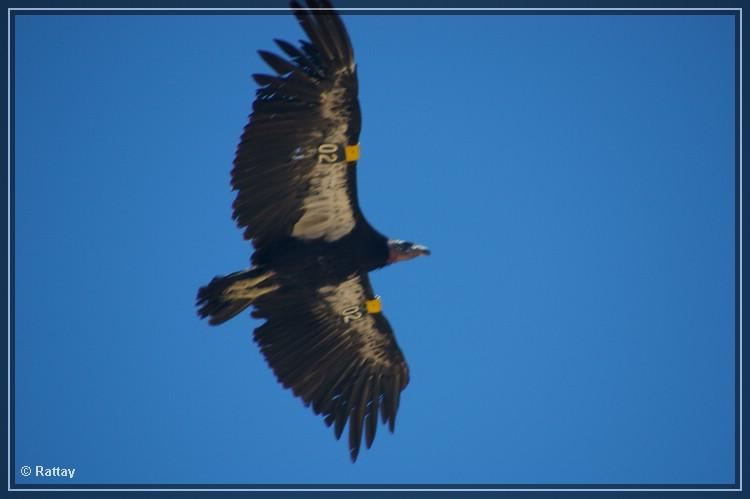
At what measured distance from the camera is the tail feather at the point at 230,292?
15.7 m

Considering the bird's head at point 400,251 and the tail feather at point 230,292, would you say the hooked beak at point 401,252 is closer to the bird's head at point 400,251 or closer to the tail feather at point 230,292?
the bird's head at point 400,251

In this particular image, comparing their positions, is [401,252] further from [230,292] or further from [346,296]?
[230,292]

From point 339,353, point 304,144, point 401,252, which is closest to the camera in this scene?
point 304,144

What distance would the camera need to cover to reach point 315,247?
53.0 ft

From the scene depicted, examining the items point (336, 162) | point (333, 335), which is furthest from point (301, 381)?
point (336, 162)

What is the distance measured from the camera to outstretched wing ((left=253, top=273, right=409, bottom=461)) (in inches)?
664

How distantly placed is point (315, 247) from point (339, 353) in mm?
1764

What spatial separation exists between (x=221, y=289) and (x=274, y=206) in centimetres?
114

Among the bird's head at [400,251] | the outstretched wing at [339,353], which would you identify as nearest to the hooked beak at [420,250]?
the bird's head at [400,251]

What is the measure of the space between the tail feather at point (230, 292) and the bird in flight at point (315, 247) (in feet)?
0.04

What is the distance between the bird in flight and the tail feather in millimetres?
13

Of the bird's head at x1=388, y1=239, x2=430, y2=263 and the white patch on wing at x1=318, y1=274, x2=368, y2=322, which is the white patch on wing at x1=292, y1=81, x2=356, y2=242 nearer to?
the bird's head at x1=388, y1=239, x2=430, y2=263

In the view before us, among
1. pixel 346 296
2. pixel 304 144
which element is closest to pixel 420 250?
pixel 346 296

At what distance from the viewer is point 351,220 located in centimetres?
1617
